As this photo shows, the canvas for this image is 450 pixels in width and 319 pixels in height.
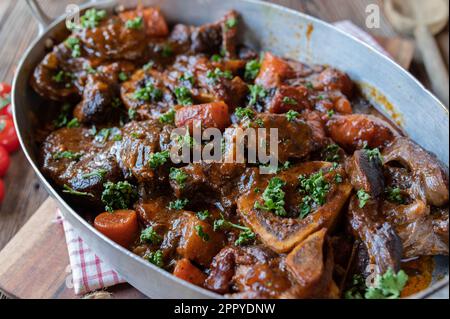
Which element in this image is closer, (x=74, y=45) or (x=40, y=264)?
(x=40, y=264)

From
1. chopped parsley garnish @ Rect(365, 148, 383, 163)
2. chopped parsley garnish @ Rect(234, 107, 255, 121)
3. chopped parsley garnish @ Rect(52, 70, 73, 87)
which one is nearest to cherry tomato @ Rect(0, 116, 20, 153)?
chopped parsley garnish @ Rect(52, 70, 73, 87)

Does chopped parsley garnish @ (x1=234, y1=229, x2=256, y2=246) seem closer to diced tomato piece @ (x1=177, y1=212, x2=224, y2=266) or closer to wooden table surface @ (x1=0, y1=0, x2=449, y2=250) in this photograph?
diced tomato piece @ (x1=177, y1=212, x2=224, y2=266)

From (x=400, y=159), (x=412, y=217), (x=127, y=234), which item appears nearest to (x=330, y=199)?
(x=412, y=217)

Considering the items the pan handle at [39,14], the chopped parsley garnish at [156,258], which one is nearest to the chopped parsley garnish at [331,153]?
the chopped parsley garnish at [156,258]

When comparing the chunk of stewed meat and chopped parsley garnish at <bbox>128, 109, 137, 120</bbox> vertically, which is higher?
chopped parsley garnish at <bbox>128, 109, 137, 120</bbox>

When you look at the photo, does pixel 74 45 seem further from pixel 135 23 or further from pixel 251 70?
pixel 251 70

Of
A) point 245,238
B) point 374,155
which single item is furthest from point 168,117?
point 374,155
